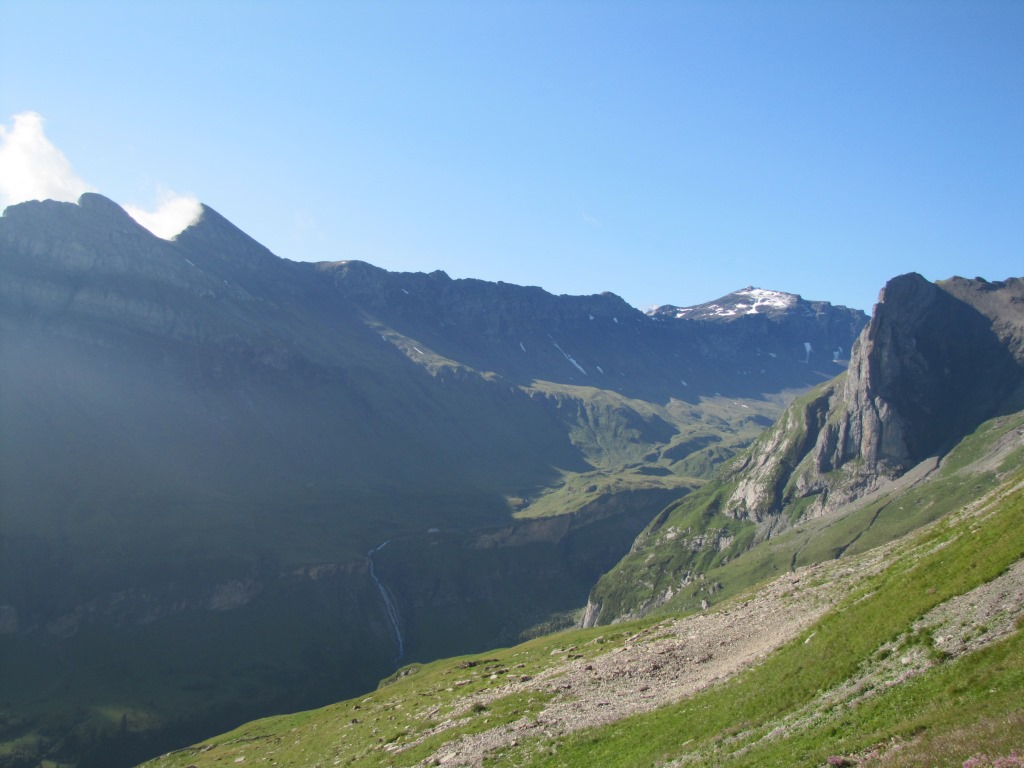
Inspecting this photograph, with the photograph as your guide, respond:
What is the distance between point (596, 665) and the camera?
66125 millimetres

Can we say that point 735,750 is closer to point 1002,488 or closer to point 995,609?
point 995,609

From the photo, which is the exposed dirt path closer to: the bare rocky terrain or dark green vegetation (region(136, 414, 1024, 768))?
the bare rocky terrain

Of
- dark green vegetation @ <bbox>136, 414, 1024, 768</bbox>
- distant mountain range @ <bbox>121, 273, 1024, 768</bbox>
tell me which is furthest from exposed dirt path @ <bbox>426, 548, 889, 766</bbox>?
dark green vegetation @ <bbox>136, 414, 1024, 768</bbox>

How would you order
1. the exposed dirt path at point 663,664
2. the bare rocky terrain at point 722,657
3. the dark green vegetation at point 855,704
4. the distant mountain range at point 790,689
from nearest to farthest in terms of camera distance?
the dark green vegetation at point 855,704
the distant mountain range at point 790,689
the bare rocky terrain at point 722,657
the exposed dirt path at point 663,664

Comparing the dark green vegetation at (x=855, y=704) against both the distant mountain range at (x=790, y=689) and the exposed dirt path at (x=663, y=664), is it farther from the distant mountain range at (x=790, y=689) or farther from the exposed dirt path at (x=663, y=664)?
the exposed dirt path at (x=663, y=664)

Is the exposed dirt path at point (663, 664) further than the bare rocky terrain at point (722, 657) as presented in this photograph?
Yes

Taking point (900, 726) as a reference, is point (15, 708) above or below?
below

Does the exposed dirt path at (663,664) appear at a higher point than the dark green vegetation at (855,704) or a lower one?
lower

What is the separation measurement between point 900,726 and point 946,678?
4.64 metres

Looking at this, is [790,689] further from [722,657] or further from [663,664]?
[663,664]

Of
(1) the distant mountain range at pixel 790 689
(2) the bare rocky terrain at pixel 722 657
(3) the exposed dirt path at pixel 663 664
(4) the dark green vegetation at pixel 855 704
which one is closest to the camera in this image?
(4) the dark green vegetation at pixel 855 704

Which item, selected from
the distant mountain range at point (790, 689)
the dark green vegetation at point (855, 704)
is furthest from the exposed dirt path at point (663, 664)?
the dark green vegetation at point (855, 704)

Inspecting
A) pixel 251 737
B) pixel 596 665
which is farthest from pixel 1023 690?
pixel 251 737

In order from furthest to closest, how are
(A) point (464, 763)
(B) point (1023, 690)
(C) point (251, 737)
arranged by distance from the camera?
(C) point (251, 737), (A) point (464, 763), (B) point (1023, 690)
